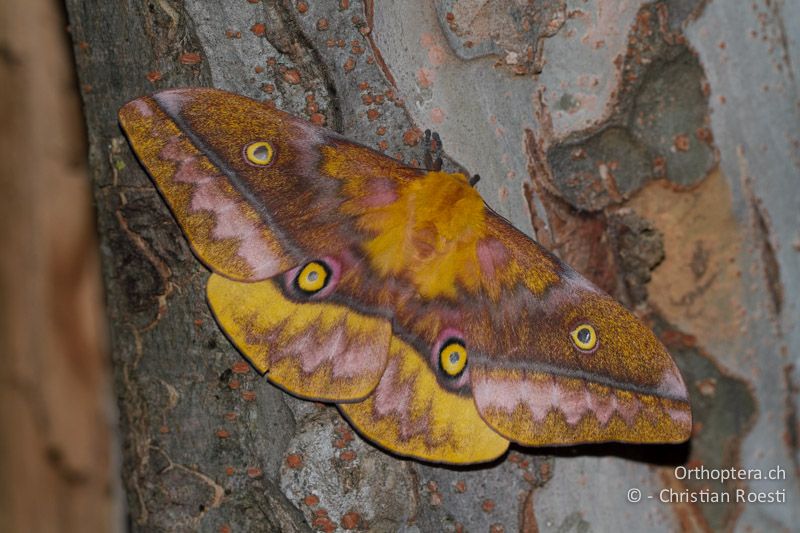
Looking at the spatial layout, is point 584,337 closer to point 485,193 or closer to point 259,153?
point 485,193

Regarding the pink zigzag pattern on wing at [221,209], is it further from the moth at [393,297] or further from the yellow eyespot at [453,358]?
the yellow eyespot at [453,358]

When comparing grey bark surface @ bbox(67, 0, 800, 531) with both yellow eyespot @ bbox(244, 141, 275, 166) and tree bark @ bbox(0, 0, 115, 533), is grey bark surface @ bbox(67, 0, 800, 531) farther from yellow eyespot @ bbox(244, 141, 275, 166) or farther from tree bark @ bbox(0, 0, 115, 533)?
tree bark @ bbox(0, 0, 115, 533)

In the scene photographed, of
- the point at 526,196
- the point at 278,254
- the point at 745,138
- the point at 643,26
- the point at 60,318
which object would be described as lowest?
the point at 60,318

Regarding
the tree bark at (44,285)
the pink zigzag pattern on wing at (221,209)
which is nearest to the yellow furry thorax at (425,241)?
the pink zigzag pattern on wing at (221,209)

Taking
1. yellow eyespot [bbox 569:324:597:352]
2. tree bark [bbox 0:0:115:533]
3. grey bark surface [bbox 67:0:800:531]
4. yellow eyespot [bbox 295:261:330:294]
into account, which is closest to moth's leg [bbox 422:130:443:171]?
grey bark surface [bbox 67:0:800:531]

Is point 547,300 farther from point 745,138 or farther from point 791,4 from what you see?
point 791,4

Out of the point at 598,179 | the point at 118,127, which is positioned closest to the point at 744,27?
the point at 598,179
